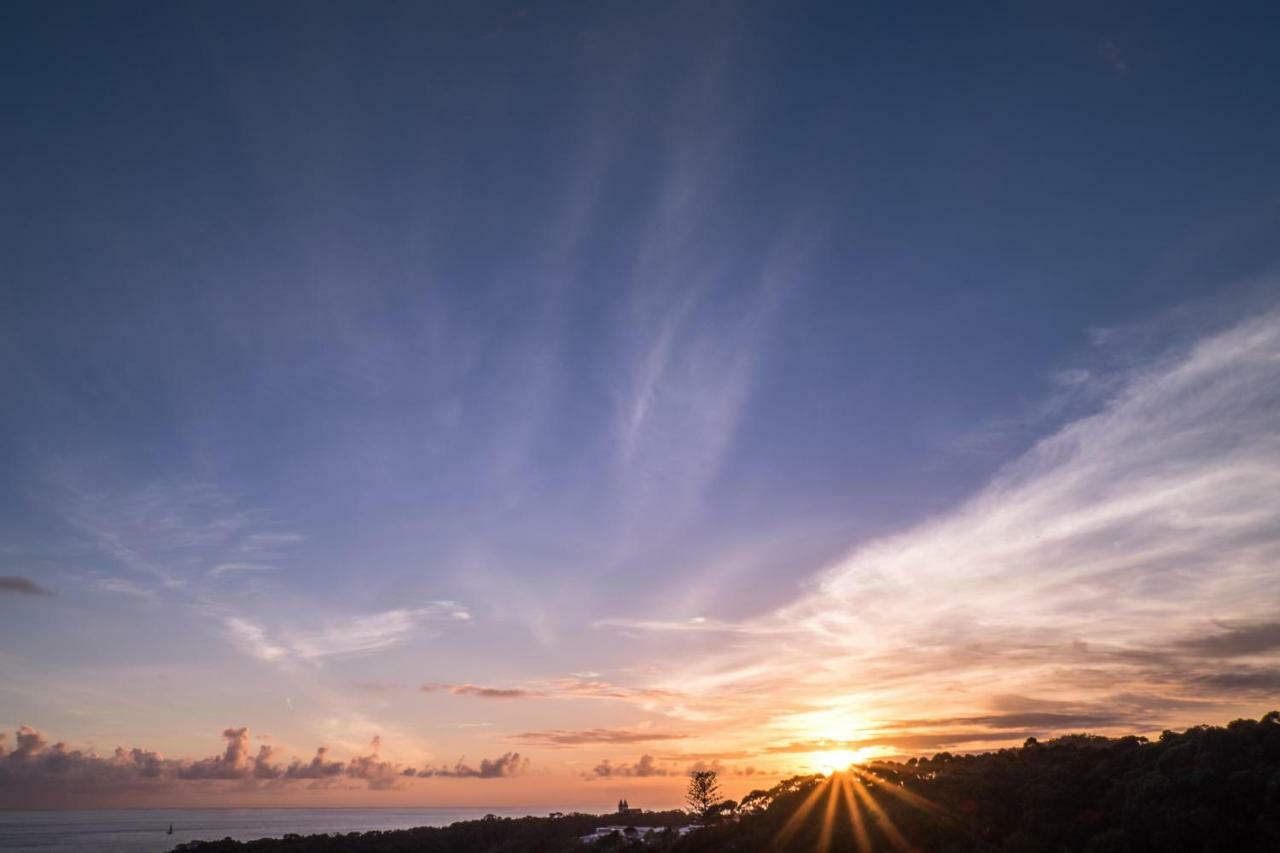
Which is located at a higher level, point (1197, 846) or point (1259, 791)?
point (1259, 791)

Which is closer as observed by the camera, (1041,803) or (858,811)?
(1041,803)

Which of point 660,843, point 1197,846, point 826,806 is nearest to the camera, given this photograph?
point 1197,846

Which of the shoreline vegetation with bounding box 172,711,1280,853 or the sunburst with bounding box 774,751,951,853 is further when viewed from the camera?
the sunburst with bounding box 774,751,951,853

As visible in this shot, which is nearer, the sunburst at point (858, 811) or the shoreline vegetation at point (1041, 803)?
the shoreline vegetation at point (1041, 803)

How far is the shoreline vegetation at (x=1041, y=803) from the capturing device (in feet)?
91.5

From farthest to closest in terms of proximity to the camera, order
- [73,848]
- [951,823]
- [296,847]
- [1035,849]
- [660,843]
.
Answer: [73,848]
[296,847]
[660,843]
[951,823]
[1035,849]

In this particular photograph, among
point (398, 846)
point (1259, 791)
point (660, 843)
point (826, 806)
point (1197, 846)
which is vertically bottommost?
point (398, 846)

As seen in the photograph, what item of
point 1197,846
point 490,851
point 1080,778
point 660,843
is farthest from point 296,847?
point 1197,846

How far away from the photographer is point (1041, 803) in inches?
1326

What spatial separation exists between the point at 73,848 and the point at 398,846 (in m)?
131

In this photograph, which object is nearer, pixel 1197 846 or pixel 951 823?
pixel 1197 846

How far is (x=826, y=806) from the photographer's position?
4372 centimetres

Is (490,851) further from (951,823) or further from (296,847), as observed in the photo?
(951,823)

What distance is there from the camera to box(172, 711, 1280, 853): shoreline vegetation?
1097 inches
